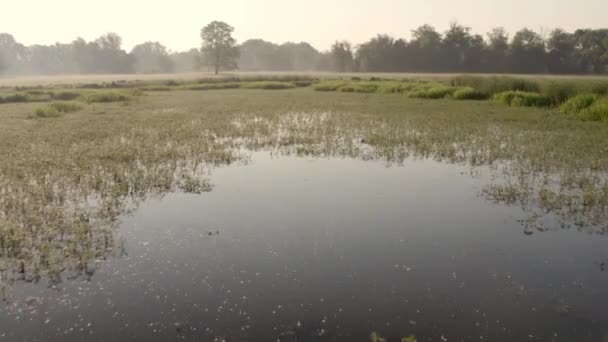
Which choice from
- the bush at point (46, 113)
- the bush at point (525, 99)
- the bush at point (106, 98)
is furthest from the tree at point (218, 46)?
the bush at point (525, 99)

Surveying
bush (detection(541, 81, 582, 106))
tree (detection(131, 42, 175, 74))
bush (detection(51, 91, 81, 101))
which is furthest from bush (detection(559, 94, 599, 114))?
tree (detection(131, 42, 175, 74))

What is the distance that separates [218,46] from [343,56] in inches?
1053

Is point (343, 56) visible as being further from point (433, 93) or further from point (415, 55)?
point (433, 93)

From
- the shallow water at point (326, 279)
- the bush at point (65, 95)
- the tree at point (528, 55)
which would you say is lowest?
the shallow water at point (326, 279)

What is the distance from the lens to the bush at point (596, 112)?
17505 mm

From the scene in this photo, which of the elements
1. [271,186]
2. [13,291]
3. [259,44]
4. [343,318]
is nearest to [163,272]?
[13,291]

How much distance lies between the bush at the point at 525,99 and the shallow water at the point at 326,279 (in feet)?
58.6

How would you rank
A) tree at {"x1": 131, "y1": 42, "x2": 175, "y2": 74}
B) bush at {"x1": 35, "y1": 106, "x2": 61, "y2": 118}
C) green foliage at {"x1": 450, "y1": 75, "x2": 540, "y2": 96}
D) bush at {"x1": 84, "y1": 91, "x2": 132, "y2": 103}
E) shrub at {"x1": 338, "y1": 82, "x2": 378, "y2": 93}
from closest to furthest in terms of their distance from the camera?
1. bush at {"x1": 35, "y1": 106, "x2": 61, "y2": 118}
2. green foliage at {"x1": 450, "y1": 75, "x2": 540, "y2": 96}
3. bush at {"x1": 84, "y1": 91, "x2": 132, "y2": 103}
4. shrub at {"x1": 338, "y1": 82, "x2": 378, "y2": 93}
5. tree at {"x1": 131, "y1": 42, "x2": 175, "y2": 74}

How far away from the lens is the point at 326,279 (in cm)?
548

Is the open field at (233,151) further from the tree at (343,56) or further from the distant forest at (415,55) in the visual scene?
the tree at (343,56)

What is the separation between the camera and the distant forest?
71.1 metres

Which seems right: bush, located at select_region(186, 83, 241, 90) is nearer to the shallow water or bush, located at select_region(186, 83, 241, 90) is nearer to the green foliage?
the green foliage

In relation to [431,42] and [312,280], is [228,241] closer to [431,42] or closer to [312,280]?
[312,280]

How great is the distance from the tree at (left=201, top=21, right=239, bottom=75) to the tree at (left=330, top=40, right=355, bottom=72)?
21.4 metres
